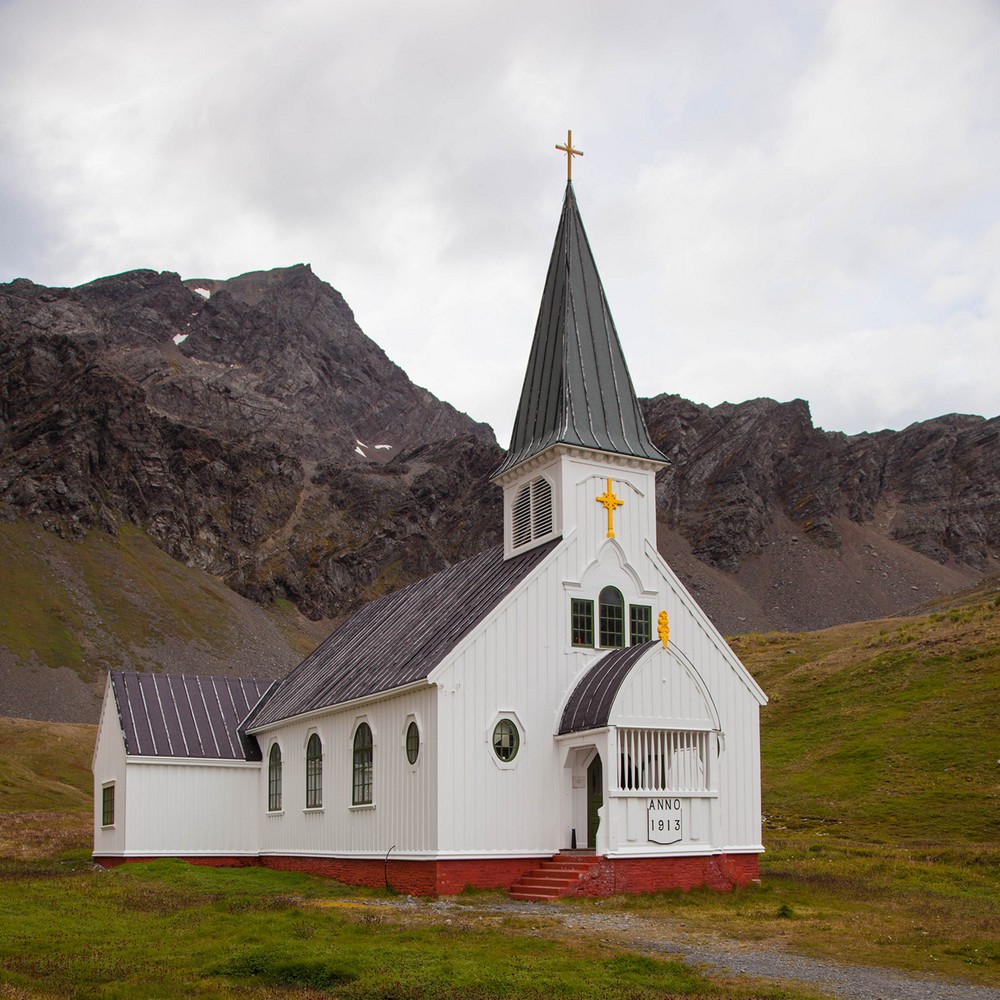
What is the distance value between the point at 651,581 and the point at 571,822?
6.32m

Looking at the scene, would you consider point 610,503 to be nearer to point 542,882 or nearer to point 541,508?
point 541,508

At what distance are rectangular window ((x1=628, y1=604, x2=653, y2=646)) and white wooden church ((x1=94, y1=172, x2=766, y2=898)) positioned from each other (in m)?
0.04

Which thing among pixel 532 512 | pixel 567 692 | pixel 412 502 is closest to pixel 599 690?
pixel 567 692

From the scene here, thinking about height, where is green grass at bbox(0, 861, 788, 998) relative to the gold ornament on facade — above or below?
below

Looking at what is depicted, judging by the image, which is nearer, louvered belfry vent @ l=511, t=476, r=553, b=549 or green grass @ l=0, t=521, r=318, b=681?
louvered belfry vent @ l=511, t=476, r=553, b=549

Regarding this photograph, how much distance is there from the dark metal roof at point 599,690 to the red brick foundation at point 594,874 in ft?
9.85

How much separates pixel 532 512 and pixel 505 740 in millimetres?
Result: 6461

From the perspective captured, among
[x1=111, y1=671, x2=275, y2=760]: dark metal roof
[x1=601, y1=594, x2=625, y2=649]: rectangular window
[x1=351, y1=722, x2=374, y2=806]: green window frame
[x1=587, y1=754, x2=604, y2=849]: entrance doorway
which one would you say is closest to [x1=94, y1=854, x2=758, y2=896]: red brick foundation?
[x1=587, y1=754, x2=604, y2=849]: entrance doorway

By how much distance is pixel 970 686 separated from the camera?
2114 inches

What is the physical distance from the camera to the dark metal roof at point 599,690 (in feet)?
83.2

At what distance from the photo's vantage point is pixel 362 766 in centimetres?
2908

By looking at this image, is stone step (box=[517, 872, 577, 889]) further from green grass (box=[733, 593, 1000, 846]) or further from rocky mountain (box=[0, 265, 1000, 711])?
rocky mountain (box=[0, 265, 1000, 711])

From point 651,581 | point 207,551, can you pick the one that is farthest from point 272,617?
point 651,581

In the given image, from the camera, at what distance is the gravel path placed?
1424 centimetres
